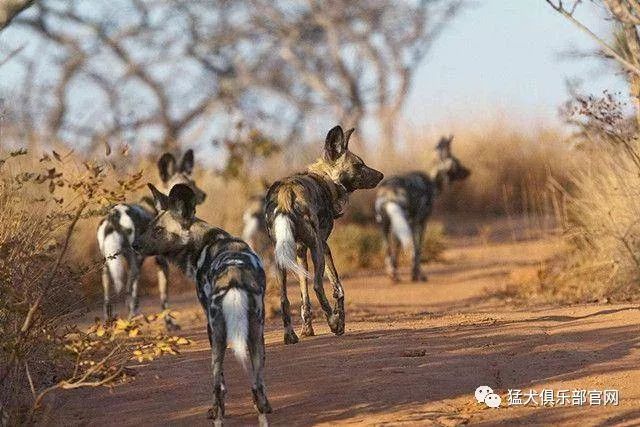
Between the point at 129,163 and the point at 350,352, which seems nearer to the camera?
the point at 350,352

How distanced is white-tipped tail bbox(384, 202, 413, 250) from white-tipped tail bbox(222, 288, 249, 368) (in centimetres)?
711

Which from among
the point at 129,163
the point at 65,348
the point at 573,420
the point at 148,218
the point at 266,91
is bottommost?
the point at 573,420

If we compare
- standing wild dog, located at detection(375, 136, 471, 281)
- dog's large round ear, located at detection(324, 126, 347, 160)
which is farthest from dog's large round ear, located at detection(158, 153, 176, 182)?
standing wild dog, located at detection(375, 136, 471, 281)

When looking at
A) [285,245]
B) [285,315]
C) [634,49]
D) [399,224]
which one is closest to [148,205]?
[285,315]

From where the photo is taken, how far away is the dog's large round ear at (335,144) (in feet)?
24.4

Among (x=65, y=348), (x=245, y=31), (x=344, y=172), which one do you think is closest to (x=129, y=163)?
(x=344, y=172)

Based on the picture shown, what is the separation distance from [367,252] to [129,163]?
2906 mm

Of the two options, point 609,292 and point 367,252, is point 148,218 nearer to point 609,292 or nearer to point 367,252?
point 609,292

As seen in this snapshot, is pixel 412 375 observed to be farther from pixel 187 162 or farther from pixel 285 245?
pixel 187 162

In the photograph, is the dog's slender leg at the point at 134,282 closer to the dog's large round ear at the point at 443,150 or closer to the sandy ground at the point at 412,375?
the sandy ground at the point at 412,375

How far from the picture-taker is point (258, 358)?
4996 millimetres

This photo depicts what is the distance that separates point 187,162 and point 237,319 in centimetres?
525

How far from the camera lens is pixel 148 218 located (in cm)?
908

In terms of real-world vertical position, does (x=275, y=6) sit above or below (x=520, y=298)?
above
